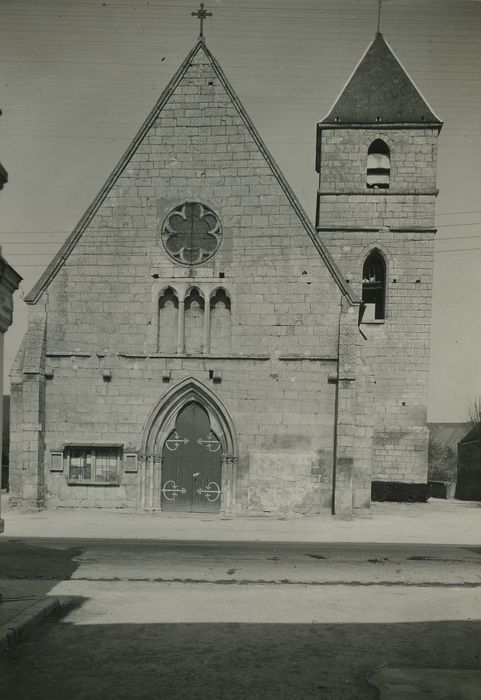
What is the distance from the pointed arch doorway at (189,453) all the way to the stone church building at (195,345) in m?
0.04

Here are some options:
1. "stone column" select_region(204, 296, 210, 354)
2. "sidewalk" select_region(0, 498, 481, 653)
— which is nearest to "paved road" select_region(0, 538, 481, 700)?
"sidewalk" select_region(0, 498, 481, 653)

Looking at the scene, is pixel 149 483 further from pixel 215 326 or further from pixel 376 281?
pixel 376 281

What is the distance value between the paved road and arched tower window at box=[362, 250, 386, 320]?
661 inches

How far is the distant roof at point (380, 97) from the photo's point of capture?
28141mm

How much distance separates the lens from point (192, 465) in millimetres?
18969

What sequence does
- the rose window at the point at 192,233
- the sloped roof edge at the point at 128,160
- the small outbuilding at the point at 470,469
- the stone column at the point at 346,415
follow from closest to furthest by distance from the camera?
the stone column at the point at 346,415 → the sloped roof edge at the point at 128,160 → the rose window at the point at 192,233 → the small outbuilding at the point at 470,469

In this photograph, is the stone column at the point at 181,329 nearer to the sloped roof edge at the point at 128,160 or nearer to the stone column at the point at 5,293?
the sloped roof edge at the point at 128,160

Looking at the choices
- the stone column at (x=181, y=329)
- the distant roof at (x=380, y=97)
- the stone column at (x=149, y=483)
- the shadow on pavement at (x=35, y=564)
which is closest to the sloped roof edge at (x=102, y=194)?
the stone column at (x=181, y=329)

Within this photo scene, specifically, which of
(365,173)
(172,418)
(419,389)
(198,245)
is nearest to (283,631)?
(172,418)

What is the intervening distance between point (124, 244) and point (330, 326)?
625 cm

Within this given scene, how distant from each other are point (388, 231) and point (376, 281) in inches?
82.5

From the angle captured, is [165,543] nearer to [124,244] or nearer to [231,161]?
[124,244]

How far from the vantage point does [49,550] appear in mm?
11922

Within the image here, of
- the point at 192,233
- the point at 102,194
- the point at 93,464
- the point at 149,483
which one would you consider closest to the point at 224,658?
the point at 149,483
